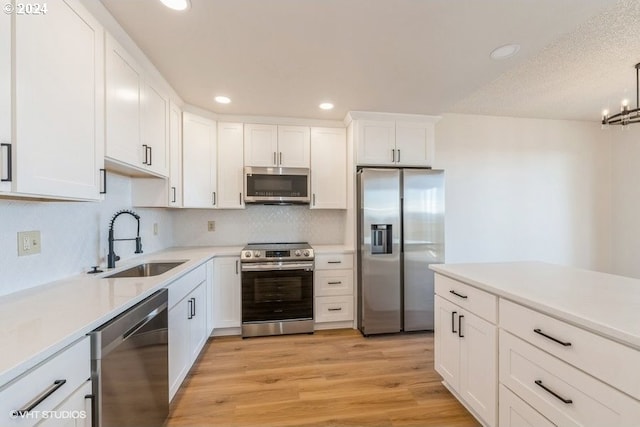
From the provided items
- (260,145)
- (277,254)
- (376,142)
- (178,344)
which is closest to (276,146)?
(260,145)

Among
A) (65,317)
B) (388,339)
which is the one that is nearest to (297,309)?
(388,339)

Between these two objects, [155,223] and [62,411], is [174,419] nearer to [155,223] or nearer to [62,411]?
[62,411]

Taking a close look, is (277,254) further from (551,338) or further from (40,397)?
(551,338)

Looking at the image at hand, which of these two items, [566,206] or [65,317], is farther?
[566,206]

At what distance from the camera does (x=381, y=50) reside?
6.00 ft

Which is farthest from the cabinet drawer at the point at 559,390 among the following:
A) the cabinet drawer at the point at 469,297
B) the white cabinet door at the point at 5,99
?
the white cabinet door at the point at 5,99

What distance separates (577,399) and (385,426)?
40.5 inches

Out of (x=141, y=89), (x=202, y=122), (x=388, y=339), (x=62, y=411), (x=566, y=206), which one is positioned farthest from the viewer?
(x=566, y=206)

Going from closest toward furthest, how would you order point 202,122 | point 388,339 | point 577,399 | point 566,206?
point 577,399 → point 388,339 → point 202,122 → point 566,206

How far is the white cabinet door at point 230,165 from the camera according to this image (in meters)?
3.06

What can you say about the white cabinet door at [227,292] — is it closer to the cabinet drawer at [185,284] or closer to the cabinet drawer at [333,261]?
the cabinet drawer at [185,284]

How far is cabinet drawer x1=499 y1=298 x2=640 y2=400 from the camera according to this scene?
2.74 ft

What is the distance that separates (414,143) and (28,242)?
3.34 meters

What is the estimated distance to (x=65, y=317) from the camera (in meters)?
1.00
